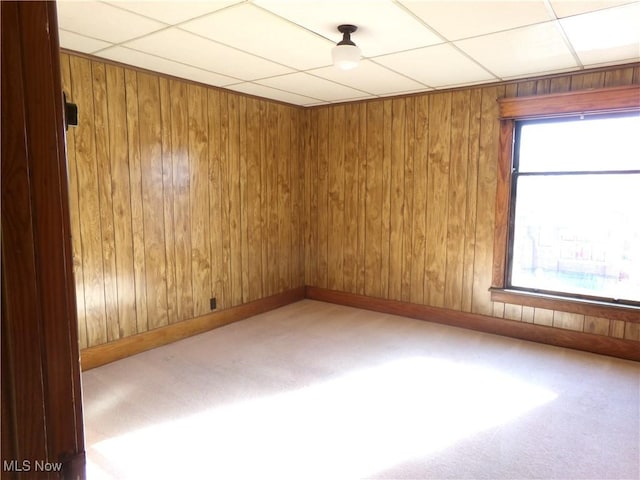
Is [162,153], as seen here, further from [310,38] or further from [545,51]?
[545,51]

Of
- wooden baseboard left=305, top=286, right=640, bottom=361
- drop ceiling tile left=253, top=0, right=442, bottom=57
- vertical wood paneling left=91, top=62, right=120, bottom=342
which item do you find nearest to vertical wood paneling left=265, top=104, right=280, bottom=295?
wooden baseboard left=305, top=286, right=640, bottom=361

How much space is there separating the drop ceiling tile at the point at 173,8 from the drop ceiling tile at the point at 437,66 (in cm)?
133

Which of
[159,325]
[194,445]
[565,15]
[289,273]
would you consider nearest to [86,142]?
[159,325]

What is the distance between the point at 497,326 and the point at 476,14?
9.31ft

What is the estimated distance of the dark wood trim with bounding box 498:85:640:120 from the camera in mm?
3320

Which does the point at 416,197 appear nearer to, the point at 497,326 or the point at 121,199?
the point at 497,326

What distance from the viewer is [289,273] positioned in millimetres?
5195

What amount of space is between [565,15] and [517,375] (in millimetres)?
2442

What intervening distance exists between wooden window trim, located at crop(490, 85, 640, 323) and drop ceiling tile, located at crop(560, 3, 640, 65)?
0.31 m

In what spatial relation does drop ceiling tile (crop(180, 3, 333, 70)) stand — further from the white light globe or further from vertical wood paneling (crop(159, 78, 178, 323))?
vertical wood paneling (crop(159, 78, 178, 323))

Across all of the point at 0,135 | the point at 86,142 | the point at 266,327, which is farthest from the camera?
the point at 266,327

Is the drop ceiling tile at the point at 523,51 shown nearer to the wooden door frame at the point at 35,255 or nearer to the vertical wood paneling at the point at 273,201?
the vertical wood paneling at the point at 273,201

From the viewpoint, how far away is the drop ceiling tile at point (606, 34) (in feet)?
7.80

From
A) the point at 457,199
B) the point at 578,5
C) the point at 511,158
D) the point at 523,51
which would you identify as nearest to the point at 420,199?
the point at 457,199
